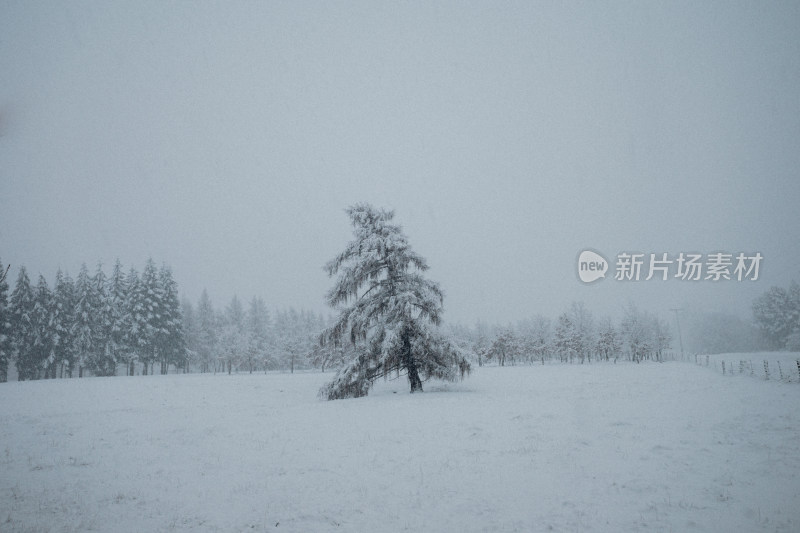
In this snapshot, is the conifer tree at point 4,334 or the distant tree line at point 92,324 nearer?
the conifer tree at point 4,334

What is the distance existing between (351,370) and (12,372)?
397ft

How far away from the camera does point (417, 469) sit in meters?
8.37

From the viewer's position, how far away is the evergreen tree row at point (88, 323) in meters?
43.7

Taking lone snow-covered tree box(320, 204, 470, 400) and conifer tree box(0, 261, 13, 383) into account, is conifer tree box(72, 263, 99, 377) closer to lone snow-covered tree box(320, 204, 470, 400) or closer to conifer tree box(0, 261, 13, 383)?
conifer tree box(0, 261, 13, 383)

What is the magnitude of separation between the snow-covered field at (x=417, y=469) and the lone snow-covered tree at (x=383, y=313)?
4.03 metres

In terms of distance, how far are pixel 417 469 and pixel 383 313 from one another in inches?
457

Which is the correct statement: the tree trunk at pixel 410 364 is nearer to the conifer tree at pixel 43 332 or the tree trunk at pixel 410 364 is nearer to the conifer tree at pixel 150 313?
the conifer tree at pixel 150 313

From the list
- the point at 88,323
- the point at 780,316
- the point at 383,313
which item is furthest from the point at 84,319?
the point at 780,316

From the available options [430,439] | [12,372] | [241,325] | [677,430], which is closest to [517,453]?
[430,439]

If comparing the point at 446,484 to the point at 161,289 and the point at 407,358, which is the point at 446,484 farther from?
the point at 161,289

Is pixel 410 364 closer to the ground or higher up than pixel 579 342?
higher up

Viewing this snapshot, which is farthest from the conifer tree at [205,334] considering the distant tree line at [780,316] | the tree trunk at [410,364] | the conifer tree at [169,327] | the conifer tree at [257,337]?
the distant tree line at [780,316]

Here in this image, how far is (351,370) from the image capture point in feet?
61.9

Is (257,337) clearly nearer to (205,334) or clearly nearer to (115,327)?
(205,334)
